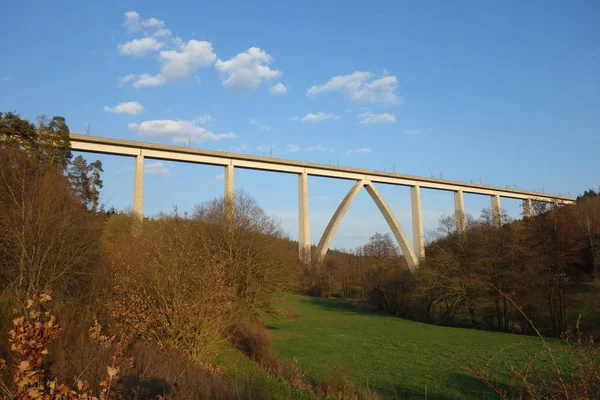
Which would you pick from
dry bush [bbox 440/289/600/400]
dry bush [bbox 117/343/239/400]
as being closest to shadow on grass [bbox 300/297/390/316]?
dry bush [bbox 117/343/239/400]

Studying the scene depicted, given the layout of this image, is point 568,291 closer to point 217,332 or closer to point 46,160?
point 217,332

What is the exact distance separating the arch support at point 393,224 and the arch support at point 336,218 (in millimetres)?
1638

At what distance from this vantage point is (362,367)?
1178 cm

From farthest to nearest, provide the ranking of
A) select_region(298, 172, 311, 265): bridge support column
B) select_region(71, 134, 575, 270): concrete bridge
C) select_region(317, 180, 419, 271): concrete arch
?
select_region(317, 180, 419, 271): concrete arch < select_region(298, 172, 311, 265): bridge support column < select_region(71, 134, 575, 270): concrete bridge

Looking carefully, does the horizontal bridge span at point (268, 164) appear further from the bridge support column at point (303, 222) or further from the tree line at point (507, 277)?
the tree line at point (507, 277)

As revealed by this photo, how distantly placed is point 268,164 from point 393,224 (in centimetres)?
1683

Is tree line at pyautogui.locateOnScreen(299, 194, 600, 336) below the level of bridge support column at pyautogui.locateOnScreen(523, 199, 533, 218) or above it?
below

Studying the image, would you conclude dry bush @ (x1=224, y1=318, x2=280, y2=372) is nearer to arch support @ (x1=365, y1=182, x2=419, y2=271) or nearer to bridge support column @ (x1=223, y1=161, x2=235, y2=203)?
bridge support column @ (x1=223, y1=161, x2=235, y2=203)

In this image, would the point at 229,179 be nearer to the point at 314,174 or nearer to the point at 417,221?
the point at 314,174

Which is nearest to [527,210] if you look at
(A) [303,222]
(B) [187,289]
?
(B) [187,289]

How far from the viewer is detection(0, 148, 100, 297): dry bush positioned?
352 inches

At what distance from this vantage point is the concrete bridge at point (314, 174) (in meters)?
29.4

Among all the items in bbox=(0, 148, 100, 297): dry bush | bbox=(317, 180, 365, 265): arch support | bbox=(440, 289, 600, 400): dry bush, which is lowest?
bbox=(440, 289, 600, 400): dry bush

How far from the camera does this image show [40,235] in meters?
9.10
